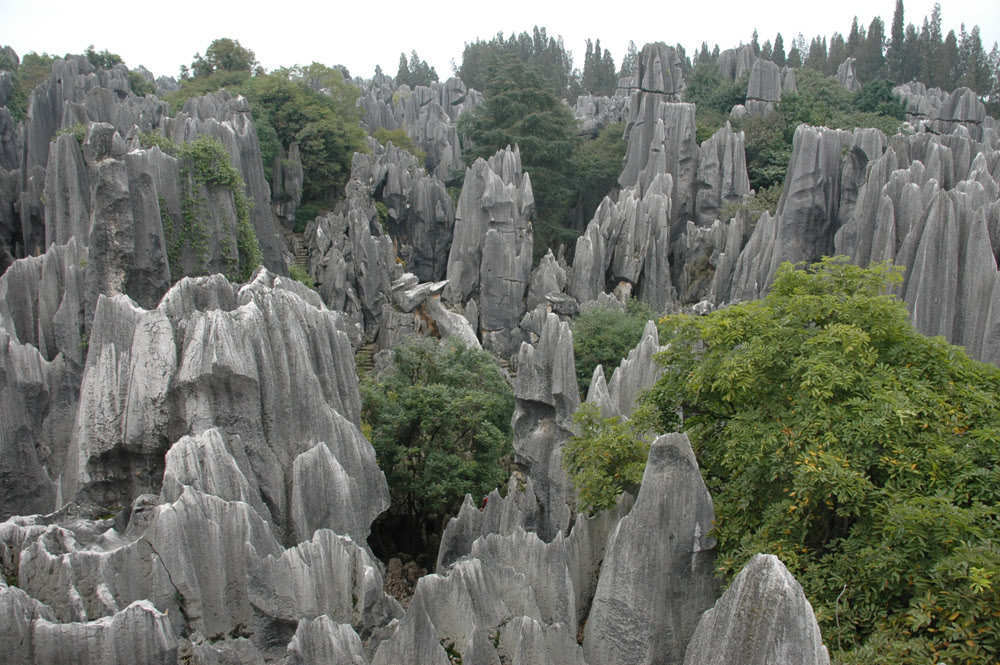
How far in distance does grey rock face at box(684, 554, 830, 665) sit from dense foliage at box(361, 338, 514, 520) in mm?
10712

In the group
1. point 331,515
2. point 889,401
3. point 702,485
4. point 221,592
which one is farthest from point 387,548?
point 889,401

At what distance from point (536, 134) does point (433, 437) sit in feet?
89.1

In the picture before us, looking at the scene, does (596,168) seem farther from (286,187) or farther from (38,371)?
(38,371)

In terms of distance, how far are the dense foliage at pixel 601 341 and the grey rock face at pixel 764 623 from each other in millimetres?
18138

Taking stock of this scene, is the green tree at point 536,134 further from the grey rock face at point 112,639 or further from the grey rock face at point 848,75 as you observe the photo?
the grey rock face at point 848,75

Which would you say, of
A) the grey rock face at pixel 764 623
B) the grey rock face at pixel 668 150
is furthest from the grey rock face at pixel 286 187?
the grey rock face at pixel 764 623

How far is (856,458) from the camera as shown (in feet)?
27.6

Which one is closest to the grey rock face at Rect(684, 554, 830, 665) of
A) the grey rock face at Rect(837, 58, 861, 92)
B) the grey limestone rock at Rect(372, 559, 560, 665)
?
the grey limestone rock at Rect(372, 559, 560, 665)

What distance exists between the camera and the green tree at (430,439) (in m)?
17.1

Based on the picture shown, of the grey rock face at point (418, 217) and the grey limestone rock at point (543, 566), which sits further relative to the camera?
the grey rock face at point (418, 217)

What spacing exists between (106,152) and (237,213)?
12.9 ft

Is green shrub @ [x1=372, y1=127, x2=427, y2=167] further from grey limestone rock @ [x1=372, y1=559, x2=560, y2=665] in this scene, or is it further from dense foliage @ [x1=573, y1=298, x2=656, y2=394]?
grey limestone rock @ [x1=372, y1=559, x2=560, y2=665]

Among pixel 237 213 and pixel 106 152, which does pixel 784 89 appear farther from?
pixel 106 152

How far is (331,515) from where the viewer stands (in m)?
11.9
